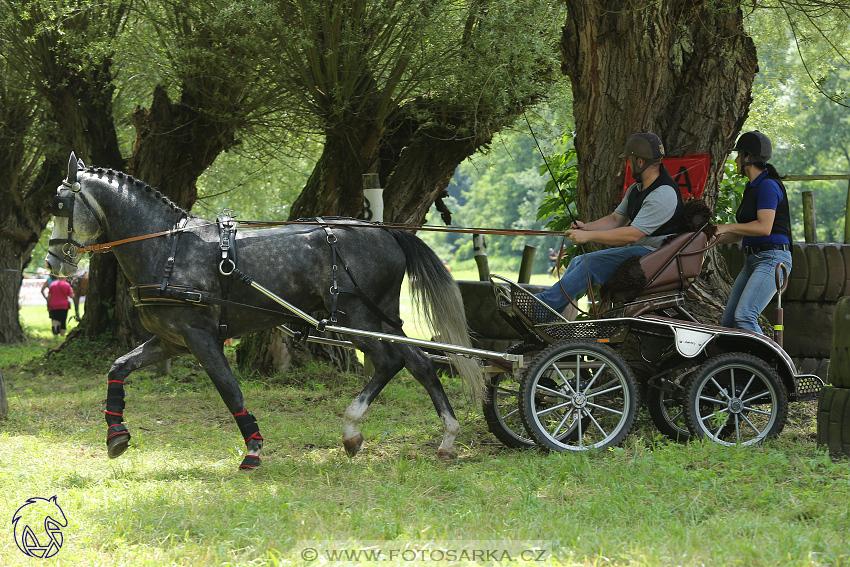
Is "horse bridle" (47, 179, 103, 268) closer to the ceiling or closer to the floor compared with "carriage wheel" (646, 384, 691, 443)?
closer to the ceiling

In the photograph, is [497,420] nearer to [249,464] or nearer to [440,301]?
[440,301]

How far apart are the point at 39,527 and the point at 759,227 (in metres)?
4.67

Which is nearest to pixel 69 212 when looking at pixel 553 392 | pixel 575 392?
pixel 553 392

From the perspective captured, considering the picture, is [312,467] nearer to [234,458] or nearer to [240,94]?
[234,458]

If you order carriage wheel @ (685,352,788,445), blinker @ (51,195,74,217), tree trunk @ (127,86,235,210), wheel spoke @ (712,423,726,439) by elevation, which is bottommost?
wheel spoke @ (712,423,726,439)

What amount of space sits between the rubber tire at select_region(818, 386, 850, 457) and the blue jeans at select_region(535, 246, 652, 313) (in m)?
1.47

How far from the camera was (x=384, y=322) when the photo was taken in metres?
5.57

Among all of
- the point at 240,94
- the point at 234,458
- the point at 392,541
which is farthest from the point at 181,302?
the point at 240,94

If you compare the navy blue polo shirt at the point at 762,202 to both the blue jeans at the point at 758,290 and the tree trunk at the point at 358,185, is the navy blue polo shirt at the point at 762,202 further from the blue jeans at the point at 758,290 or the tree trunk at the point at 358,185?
the tree trunk at the point at 358,185

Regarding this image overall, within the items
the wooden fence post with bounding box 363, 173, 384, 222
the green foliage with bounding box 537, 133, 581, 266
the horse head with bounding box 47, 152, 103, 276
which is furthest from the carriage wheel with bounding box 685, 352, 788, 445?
the horse head with bounding box 47, 152, 103, 276

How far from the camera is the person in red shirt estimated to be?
17297 millimetres

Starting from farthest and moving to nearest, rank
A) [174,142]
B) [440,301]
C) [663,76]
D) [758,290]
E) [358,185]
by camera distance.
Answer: [174,142], [358,185], [663,76], [440,301], [758,290]

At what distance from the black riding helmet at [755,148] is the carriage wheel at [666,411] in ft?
5.56

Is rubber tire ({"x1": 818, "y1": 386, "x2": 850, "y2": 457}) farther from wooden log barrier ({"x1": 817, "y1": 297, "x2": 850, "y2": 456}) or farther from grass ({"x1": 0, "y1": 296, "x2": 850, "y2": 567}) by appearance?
grass ({"x1": 0, "y1": 296, "x2": 850, "y2": 567})
